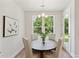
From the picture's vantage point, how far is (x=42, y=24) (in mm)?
7773

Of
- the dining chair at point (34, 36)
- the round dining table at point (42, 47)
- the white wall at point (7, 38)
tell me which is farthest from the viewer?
the dining chair at point (34, 36)

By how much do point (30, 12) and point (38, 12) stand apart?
0.52 m

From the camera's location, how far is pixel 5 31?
3.96 m

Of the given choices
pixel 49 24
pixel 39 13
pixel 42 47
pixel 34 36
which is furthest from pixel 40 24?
pixel 42 47

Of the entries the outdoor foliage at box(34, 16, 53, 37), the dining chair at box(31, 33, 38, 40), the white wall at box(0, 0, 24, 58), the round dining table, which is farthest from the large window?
the round dining table

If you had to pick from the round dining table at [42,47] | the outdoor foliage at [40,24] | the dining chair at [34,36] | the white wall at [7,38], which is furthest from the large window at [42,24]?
the round dining table at [42,47]

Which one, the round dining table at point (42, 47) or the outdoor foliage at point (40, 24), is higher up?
the outdoor foliage at point (40, 24)

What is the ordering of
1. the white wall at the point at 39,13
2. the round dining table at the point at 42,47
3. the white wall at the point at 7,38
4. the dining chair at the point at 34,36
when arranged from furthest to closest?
the white wall at the point at 39,13 → the dining chair at the point at 34,36 → the white wall at the point at 7,38 → the round dining table at the point at 42,47

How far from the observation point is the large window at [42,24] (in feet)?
25.6

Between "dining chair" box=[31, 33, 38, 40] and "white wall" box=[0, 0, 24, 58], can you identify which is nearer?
"white wall" box=[0, 0, 24, 58]

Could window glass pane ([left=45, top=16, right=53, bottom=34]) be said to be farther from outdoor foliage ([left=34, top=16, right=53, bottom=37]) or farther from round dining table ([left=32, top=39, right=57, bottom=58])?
round dining table ([left=32, top=39, right=57, bottom=58])

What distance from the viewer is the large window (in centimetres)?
779

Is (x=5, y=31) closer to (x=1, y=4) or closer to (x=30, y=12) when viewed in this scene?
(x=1, y=4)

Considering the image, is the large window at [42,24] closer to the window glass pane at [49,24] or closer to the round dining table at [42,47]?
the window glass pane at [49,24]
